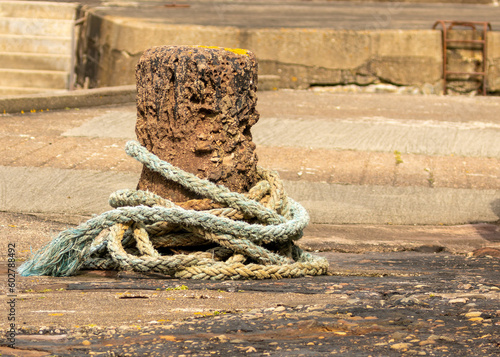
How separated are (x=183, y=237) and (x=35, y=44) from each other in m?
9.64

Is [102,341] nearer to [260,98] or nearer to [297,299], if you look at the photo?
[297,299]

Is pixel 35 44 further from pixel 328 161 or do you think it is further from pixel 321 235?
pixel 321 235

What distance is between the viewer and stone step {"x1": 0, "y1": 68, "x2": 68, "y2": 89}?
11.8 meters

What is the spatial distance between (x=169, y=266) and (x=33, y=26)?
10.1 meters

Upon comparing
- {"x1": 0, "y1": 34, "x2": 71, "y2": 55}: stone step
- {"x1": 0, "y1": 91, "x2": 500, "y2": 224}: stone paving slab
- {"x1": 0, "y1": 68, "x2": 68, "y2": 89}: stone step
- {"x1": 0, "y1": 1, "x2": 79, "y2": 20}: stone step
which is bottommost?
{"x1": 0, "y1": 91, "x2": 500, "y2": 224}: stone paving slab

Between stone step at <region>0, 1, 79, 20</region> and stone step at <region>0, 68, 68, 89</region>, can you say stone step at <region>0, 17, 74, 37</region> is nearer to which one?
stone step at <region>0, 1, 79, 20</region>

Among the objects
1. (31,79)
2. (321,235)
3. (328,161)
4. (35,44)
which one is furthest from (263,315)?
(35,44)

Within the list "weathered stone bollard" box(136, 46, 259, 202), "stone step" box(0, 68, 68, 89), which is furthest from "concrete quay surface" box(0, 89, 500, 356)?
"stone step" box(0, 68, 68, 89)

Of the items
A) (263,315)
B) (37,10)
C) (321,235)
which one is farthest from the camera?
(37,10)

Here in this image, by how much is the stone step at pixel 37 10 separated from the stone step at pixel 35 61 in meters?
0.86

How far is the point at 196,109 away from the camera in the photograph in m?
3.53

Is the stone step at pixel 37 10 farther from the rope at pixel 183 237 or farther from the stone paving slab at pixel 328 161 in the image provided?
the rope at pixel 183 237

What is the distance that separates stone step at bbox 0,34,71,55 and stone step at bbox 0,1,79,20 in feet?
1.73

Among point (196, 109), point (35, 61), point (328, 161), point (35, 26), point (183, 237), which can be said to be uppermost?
point (35, 26)
